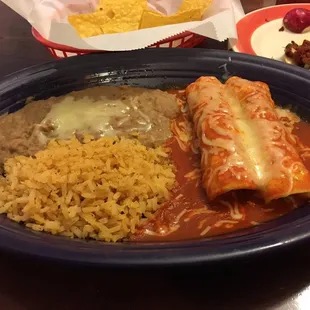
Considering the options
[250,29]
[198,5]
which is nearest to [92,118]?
[198,5]

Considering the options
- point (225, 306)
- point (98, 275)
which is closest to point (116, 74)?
point (98, 275)

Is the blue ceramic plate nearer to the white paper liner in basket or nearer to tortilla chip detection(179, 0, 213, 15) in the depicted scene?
the white paper liner in basket

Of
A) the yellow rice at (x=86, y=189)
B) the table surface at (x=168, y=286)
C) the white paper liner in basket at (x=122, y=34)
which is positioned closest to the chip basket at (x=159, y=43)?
the white paper liner in basket at (x=122, y=34)

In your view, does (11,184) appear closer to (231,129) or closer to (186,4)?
(231,129)

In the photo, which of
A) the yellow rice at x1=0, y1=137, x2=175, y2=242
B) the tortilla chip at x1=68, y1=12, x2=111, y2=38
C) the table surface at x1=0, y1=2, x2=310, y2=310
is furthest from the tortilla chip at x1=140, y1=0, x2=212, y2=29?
the table surface at x1=0, y1=2, x2=310, y2=310

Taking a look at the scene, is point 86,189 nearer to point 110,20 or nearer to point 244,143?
point 244,143

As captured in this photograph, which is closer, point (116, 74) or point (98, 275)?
point (98, 275)

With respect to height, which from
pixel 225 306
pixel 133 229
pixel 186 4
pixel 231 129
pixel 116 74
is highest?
pixel 186 4
